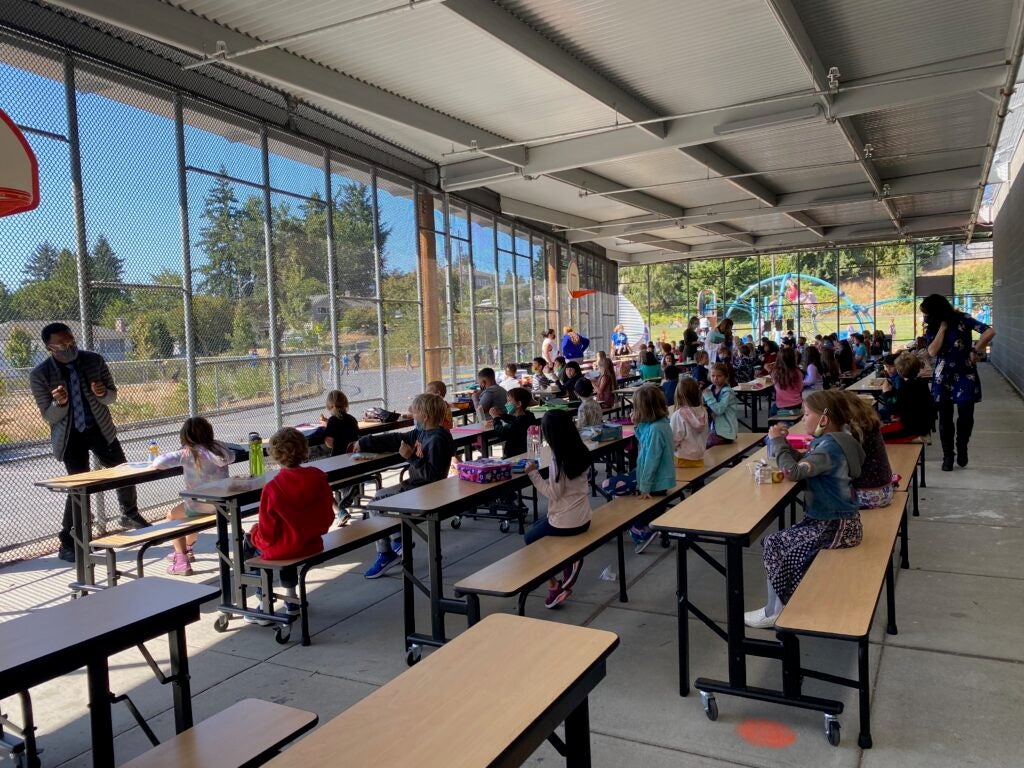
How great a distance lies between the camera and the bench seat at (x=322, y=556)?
4.29m

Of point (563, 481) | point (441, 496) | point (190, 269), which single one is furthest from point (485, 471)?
point (190, 269)

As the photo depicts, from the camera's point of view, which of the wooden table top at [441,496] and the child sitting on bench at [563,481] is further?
the child sitting on bench at [563,481]

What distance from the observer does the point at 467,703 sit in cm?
179

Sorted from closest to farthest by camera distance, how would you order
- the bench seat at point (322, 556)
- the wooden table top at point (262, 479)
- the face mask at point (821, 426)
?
the face mask at point (821, 426), the bench seat at point (322, 556), the wooden table top at point (262, 479)

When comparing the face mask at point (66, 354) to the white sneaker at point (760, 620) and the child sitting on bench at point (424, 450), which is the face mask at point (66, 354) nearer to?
the child sitting on bench at point (424, 450)

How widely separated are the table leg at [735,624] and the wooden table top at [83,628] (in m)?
2.12

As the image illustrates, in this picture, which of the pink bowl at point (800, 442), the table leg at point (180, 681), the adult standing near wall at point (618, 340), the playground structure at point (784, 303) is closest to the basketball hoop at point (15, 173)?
the table leg at point (180, 681)

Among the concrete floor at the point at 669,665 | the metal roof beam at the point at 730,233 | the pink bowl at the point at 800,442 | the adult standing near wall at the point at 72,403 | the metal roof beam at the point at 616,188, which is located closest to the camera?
the concrete floor at the point at 669,665

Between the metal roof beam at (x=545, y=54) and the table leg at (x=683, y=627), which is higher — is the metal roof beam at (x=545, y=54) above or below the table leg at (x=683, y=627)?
above

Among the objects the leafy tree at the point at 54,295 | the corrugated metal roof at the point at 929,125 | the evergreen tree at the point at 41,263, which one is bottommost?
the leafy tree at the point at 54,295

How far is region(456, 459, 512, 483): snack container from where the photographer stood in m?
4.73

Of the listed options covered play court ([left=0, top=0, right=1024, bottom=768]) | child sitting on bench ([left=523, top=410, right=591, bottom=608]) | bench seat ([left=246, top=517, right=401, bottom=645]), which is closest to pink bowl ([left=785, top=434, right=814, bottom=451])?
covered play court ([left=0, top=0, right=1024, bottom=768])

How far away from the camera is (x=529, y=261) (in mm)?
18172

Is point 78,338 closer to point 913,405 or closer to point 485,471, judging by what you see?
point 485,471
